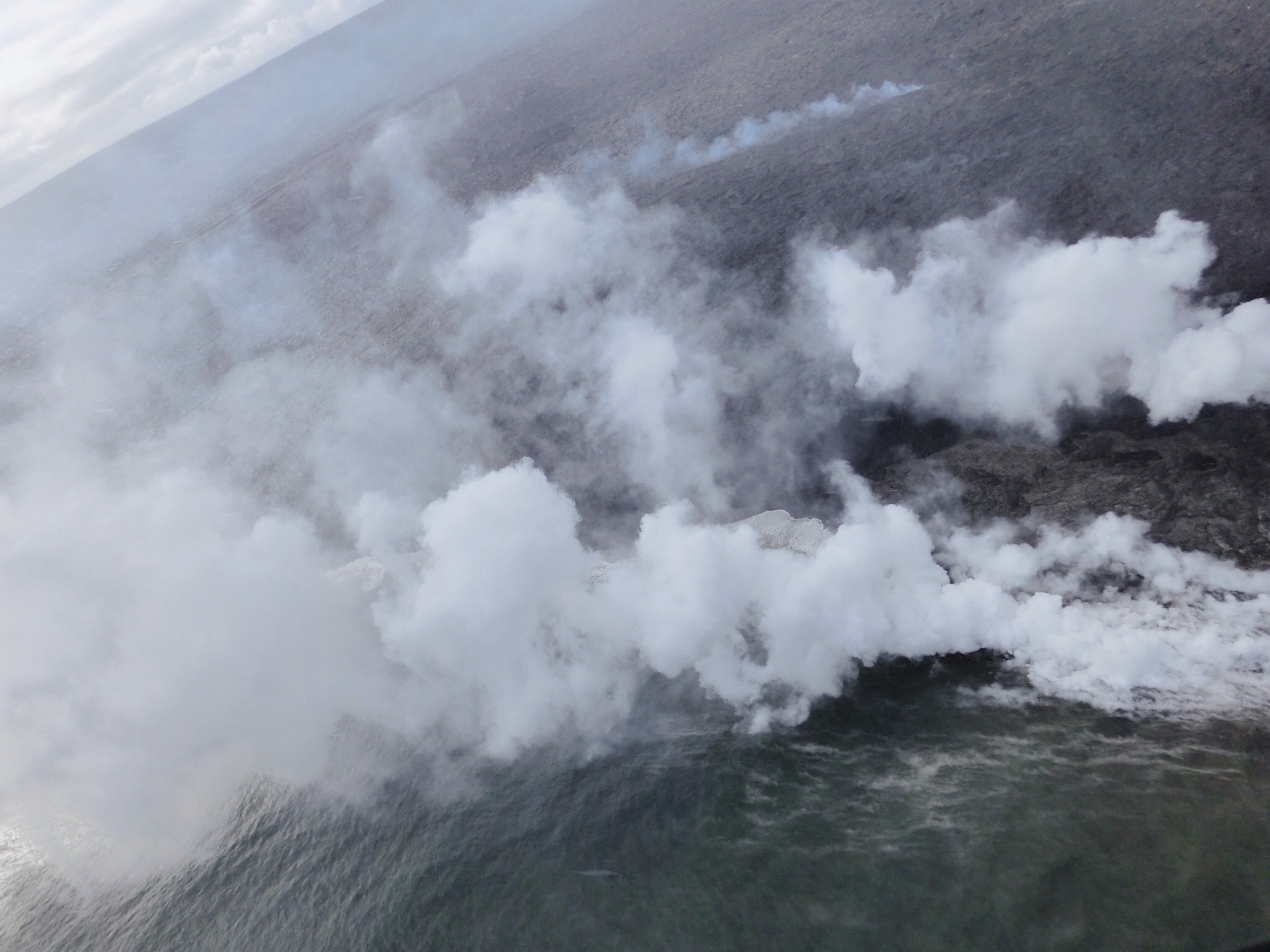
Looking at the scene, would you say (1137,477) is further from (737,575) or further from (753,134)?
(753,134)

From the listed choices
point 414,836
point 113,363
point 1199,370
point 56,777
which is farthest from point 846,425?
point 113,363

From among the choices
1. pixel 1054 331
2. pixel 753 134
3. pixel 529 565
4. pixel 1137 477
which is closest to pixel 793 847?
pixel 529 565

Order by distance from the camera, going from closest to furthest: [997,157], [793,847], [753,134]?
[793,847] → [997,157] → [753,134]

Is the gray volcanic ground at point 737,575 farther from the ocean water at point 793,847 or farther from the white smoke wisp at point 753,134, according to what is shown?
the white smoke wisp at point 753,134

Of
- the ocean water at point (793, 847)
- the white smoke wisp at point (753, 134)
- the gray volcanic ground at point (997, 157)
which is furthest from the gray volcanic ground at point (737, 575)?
the white smoke wisp at point (753, 134)

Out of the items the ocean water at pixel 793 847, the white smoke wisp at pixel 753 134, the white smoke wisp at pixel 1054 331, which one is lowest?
the ocean water at pixel 793 847

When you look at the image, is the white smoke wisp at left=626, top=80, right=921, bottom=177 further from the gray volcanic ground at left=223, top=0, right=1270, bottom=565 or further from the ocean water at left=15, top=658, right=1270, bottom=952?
the ocean water at left=15, top=658, right=1270, bottom=952
